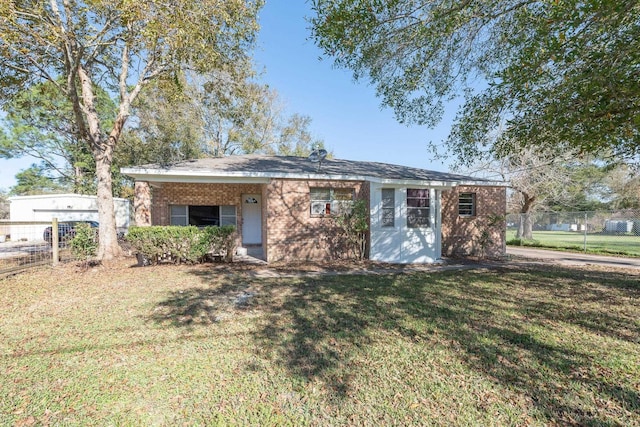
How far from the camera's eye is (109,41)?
842 cm

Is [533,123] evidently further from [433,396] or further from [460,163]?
[433,396]

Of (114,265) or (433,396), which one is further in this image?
(114,265)

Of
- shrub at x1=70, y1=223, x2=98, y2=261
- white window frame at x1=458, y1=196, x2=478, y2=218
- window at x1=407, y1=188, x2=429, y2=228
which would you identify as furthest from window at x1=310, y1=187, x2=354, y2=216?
shrub at x1=70, y1=223, x2=98, y2=261

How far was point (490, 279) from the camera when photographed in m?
7.42

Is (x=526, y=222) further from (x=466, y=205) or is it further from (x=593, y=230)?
(x=466, y=205)

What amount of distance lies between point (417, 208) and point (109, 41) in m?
10.6

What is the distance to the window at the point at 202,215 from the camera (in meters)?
12.1

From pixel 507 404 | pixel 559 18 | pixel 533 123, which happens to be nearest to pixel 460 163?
pixel 533 123

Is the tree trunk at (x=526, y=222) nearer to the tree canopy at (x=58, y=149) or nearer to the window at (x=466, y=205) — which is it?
the window at (x=466, y=205)

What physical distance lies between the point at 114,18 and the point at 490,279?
1157 cm

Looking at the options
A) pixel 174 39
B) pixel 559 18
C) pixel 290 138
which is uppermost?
pixel 290 138

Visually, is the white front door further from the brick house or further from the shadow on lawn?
the shadow on lawn

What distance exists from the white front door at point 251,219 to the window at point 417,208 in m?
6.51

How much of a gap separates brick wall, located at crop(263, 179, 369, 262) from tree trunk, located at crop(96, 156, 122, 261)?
4.80 metres
